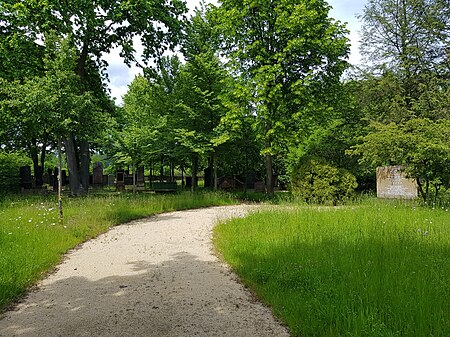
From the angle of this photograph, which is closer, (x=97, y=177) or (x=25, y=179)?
(x=25, y=179)

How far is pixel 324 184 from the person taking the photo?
15.6 m

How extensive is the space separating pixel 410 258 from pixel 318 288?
1973 millimetres

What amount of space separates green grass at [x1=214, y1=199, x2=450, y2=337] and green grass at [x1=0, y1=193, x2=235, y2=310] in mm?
3426

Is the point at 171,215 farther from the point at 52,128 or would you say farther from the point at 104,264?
the point at 104,264

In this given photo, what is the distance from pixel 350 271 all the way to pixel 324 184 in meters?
10.9

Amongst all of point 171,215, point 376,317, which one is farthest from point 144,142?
point 376,317

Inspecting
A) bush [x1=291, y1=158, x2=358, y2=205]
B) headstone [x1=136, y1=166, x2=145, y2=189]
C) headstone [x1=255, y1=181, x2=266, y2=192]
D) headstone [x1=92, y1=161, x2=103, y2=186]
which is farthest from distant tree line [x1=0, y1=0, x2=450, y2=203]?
headstone [x1=92, y1=161, x2=103, y2=186]

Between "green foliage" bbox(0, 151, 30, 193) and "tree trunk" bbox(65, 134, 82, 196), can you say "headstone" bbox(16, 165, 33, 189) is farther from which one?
"tree trunk" bbox(65, 134, 82, 196)

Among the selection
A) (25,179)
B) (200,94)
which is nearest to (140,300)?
(200,94)

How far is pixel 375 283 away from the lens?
4.48m

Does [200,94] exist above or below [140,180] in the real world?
above

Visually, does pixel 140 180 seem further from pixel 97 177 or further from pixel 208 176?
pixel 97 177

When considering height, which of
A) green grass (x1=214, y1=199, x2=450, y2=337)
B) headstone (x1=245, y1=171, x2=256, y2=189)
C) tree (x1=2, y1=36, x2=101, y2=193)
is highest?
tree (x1=2, y1=36, x2=101, y2=193)

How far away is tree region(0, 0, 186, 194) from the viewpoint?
15.5 m
